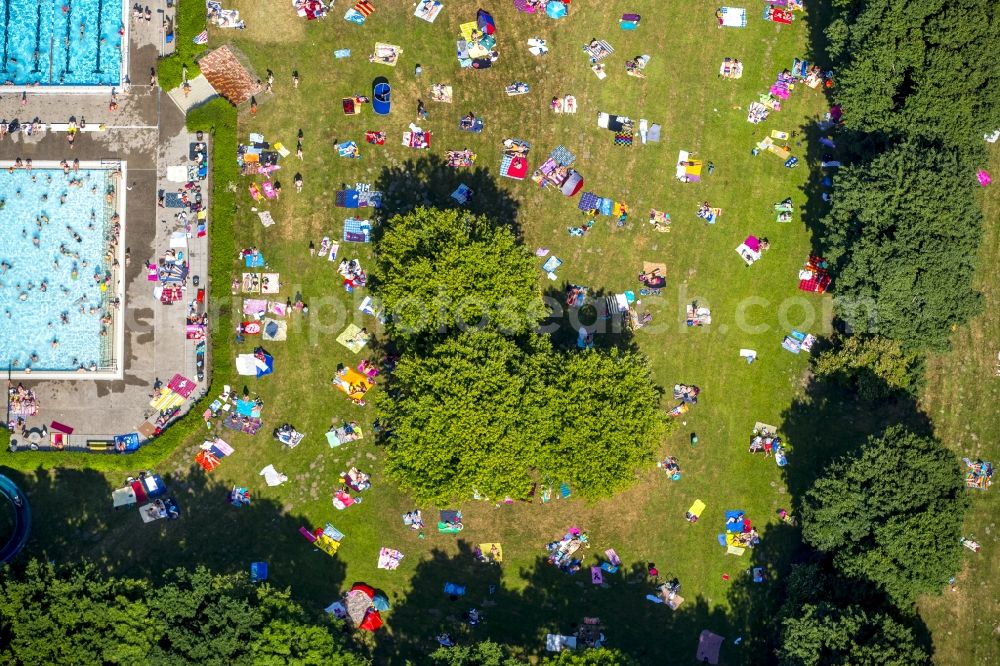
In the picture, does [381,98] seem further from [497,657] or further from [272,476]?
[497,657]

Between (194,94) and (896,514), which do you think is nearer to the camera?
(896,514)

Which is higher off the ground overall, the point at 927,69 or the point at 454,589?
the point at 927,69

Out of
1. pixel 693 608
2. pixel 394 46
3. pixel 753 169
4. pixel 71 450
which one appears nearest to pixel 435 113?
pixel 394 46

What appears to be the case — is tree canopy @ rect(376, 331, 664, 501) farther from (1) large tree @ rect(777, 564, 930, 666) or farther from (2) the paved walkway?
(2) the paved walkway

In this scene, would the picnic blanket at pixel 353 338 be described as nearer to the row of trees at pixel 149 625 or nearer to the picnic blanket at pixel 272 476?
the picnic blanket at pixel 272 476

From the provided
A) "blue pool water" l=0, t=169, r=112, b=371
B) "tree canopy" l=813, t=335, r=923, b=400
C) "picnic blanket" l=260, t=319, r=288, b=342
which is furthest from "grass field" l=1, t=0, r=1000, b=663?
"blue pool water" l=0, t=169, r=112, b=371

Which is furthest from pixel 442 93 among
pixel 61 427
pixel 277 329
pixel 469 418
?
pixel 61 427
